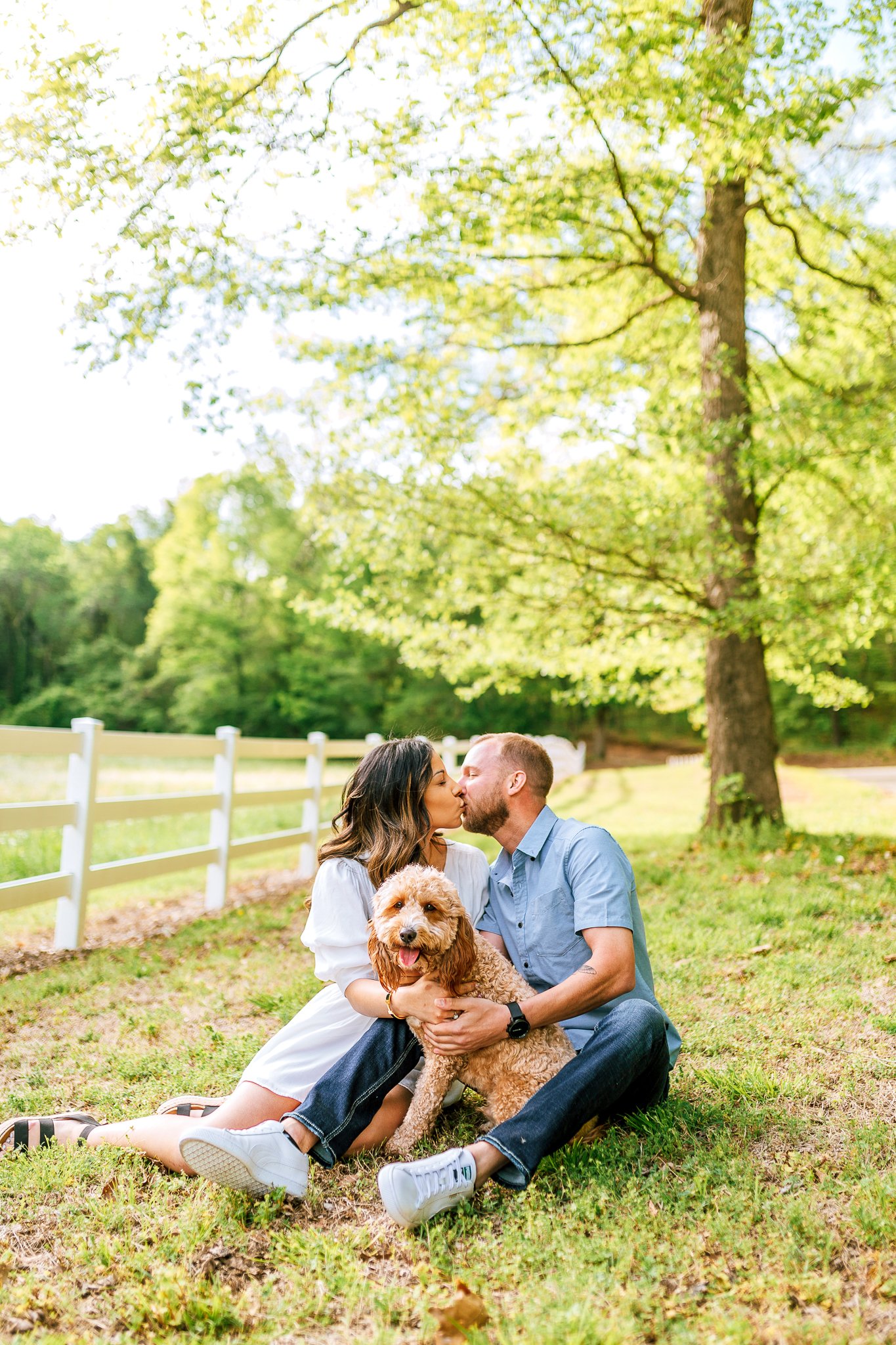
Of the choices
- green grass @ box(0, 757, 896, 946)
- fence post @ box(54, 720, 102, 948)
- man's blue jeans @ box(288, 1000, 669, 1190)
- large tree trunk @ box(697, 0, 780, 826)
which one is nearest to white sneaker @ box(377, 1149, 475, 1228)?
man's blue jeans @ box(288, 1000, 669, 1190)

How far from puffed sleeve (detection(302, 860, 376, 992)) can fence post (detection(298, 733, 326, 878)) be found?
21.9ft

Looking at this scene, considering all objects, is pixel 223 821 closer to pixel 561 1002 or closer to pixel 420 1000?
pixel 420 1000

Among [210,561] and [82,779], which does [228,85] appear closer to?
[82,779]

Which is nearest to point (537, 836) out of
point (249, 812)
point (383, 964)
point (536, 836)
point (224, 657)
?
point (536, 836)

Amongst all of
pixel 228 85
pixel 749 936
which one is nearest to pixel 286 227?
pixel 228 85

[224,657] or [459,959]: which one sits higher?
[224,657]

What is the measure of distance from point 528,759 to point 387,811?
0.55 metres

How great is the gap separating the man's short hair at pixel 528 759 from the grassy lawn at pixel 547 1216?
1.15 metres

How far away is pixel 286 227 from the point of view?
25.0ft

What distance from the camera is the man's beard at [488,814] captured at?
3.42 metres

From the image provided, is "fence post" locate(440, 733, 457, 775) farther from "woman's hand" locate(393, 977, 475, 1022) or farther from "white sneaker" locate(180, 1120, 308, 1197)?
"white sneaker" locate(180, 1120, 308, 1197)

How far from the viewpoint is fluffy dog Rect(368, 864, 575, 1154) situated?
2840mm

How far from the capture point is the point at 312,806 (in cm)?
996

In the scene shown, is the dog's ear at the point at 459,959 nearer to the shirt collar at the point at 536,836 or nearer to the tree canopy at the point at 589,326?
the shirt collar at the point at 536,836
